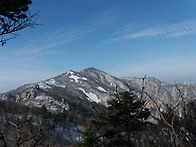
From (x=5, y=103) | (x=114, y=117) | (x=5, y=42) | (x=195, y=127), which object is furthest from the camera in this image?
(x=5, y=103)

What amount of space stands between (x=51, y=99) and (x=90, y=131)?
14050cm

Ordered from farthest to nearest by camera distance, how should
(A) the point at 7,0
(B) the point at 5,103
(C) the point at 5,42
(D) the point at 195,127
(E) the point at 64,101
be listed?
(E) the point at 64,101
(B) the point at 5,103
(D) the point at 195,127
(C) the point at 5,42
(A) the point at 7,0

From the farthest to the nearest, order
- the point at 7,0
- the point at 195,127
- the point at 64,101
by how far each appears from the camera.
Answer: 1. the point at 64,101
2. the point at 195,127
3. the point at 7,0

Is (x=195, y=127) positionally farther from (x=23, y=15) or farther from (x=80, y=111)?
(x=80, y=111)

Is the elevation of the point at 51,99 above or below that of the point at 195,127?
below

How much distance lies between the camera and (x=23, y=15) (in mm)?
5926

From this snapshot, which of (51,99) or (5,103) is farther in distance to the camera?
(51,99)

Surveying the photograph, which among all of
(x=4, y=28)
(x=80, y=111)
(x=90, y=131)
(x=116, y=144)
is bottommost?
(x=80, y=111)

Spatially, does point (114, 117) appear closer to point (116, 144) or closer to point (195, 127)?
point (116, 144)

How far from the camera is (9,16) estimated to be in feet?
19.4

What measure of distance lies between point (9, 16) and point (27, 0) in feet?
2.52

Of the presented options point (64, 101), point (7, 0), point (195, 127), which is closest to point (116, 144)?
point (195, 127)

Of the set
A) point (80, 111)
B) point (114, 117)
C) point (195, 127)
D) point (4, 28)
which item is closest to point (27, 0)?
point (4, 28)

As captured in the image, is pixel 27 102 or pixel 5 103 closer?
pixel 5 103
